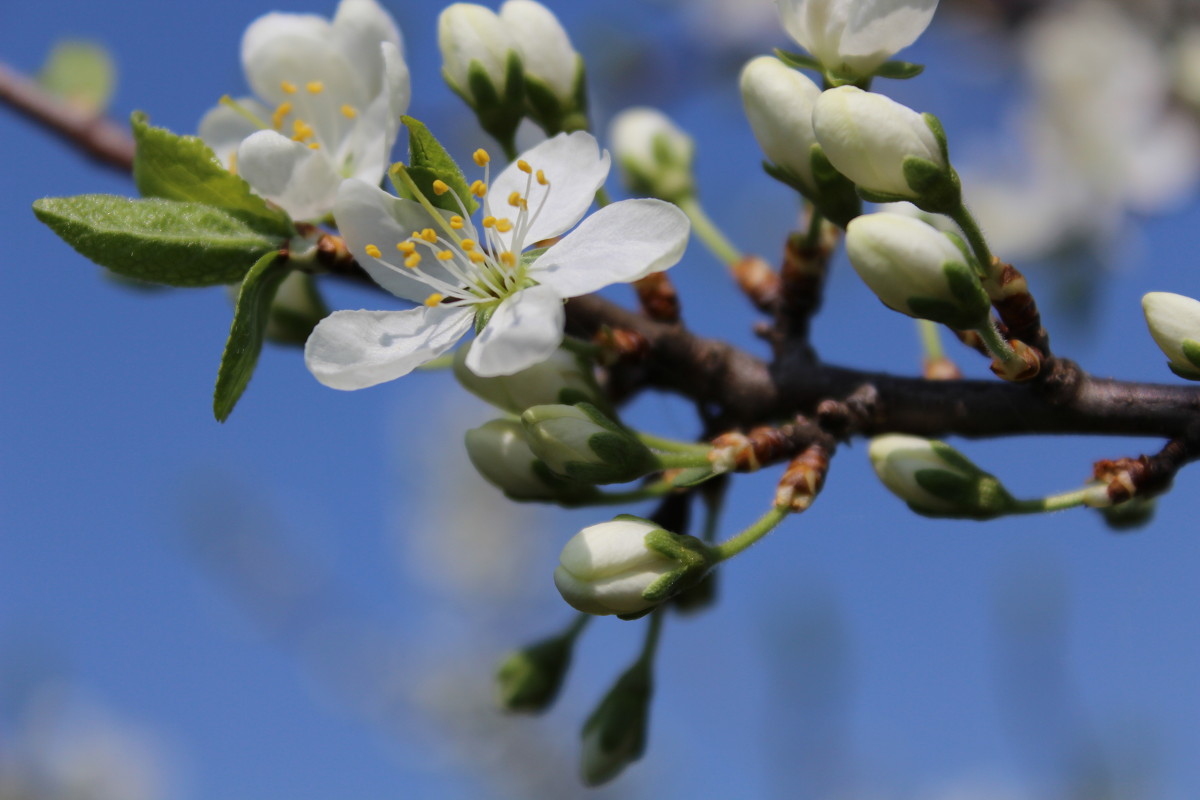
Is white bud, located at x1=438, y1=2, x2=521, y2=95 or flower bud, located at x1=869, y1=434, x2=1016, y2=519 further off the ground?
white bud, located at x1=438, y1=2, x2=521, y2=95

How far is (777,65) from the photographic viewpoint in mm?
1616

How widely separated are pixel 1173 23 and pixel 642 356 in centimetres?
390

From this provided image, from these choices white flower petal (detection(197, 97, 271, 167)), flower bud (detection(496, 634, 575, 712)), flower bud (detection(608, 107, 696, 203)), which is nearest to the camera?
white flower petal (detection(197, 97, 271, 167))

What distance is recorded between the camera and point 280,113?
1898mm

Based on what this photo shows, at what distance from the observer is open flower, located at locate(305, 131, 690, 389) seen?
142 centimetres

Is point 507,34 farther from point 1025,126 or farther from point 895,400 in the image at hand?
point 1025,126

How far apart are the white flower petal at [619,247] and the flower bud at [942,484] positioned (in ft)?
1.44

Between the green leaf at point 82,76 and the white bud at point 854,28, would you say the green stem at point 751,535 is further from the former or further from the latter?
the green leaf at point 82,76

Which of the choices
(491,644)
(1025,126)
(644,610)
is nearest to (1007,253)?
(1025,126)

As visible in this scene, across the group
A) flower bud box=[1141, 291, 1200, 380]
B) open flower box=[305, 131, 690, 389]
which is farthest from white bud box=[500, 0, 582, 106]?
flower bud box=[1141, 291, 1200, 380]

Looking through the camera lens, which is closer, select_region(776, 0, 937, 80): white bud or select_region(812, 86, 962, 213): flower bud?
select_region(812, 86, 962, 213): flower bud

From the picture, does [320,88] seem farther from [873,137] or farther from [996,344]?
[996,344]

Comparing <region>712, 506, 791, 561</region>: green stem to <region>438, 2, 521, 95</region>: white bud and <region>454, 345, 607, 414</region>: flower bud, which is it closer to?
<region>454, 345, 607, 414</region>: flower bud

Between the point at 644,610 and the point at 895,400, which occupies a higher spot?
the point at 895,400
